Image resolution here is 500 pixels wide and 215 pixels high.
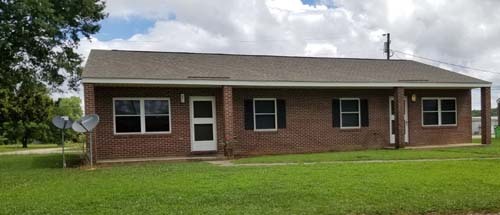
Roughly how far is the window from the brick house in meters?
0.04

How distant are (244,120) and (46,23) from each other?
7.67 metres

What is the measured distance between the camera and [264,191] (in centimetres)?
869

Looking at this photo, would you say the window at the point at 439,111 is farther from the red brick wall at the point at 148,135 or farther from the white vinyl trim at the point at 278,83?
the red brick wall at the point at 148,135

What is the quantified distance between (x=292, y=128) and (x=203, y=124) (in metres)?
3.30

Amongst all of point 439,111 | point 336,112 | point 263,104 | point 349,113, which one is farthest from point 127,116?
point 439,111

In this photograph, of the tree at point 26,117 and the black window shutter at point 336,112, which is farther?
the tree at point 26,117

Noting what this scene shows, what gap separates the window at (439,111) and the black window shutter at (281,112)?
6.11m

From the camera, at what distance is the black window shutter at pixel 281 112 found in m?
18.9

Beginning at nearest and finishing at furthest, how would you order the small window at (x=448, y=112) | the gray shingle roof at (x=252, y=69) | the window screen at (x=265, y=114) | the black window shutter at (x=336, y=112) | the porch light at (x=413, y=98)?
1. the gray shingle roof at (x=252, y=69)
2. the window screen at (x=265, y=114)
3. the black window shutter at (x=336, y=112)
4. the porch light at (x=413, y=98)
5. the small window at (x=448, y=112)

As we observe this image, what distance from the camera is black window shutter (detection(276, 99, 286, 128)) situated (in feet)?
62.0

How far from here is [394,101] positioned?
20.0 metres

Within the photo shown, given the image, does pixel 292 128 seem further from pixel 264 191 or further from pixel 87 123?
pixel 264 191

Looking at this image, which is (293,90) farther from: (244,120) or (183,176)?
(183,176)

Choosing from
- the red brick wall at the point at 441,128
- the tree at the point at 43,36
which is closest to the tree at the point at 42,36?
the tree at the point at 43,36
